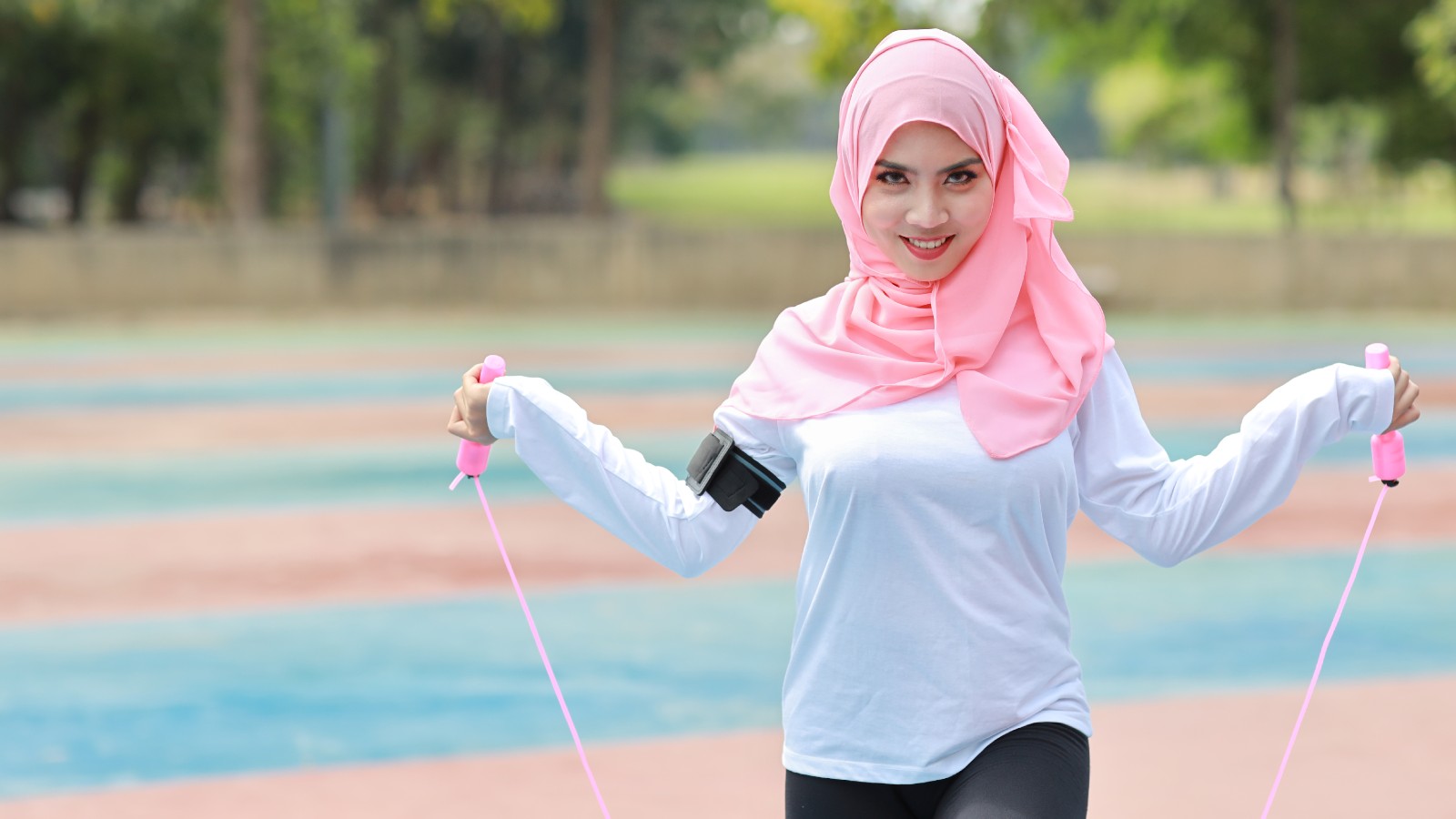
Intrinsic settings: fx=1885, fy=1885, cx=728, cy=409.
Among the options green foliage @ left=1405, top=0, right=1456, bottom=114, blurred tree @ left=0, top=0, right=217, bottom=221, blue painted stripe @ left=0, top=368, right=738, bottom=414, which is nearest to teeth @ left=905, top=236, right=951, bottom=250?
blue painted stripe @ left=0, top=368, right=738, bottom=414

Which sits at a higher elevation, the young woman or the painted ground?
the young woman

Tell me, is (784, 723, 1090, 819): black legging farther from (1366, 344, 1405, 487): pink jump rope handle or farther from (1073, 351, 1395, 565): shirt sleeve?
(1366, 344, 1405, 487): pink jump rope handle

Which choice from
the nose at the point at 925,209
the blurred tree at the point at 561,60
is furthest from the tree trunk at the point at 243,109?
the nose at the point at 925,209

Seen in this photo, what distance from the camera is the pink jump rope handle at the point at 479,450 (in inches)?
118

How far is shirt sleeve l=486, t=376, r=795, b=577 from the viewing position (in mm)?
2867

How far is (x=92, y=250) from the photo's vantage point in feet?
70.8

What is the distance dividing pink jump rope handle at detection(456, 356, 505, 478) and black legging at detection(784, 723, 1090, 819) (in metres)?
0.78

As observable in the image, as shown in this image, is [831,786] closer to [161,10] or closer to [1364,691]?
[1364,691]

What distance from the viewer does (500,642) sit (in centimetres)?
712

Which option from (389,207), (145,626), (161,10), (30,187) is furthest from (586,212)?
(30,187)

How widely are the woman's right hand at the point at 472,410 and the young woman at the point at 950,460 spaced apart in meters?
0.29

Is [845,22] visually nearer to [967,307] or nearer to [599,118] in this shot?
[599,118]

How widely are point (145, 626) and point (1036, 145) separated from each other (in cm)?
546

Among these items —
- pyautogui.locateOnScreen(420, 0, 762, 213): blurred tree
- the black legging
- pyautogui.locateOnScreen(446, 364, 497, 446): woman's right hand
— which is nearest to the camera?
the black legging
